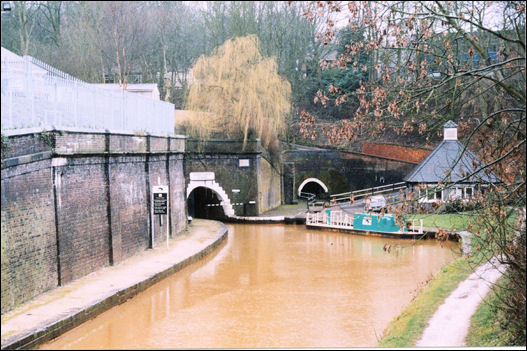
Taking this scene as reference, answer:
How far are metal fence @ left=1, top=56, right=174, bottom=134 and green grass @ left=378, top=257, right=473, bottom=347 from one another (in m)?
6.82

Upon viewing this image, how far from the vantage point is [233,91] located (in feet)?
82.9

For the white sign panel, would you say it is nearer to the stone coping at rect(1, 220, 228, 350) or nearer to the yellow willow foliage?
the yellow willow foliage

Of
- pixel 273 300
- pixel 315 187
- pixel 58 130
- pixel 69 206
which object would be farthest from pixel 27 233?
pixel 315 187

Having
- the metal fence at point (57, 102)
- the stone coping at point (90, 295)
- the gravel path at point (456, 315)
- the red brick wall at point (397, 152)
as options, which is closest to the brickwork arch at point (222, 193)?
the stone coping at point (90, 295)

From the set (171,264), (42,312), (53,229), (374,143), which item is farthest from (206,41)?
(42,312)

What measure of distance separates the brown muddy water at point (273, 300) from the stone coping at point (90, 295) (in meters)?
0.18

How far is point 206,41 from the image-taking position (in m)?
26.8

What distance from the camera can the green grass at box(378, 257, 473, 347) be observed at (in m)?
8.70

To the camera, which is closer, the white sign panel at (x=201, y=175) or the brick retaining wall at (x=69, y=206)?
the brick retaining wall at (x=69, y=206)

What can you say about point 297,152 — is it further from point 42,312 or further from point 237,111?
point 42,312

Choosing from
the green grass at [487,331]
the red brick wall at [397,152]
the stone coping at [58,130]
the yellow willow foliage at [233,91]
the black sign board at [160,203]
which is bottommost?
the green grass at [487,331]

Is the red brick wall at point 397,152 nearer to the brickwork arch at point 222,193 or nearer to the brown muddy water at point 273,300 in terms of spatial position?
the brickwork arch at point 222,193

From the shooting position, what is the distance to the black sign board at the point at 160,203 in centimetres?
1642

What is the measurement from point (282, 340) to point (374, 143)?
931 inches
